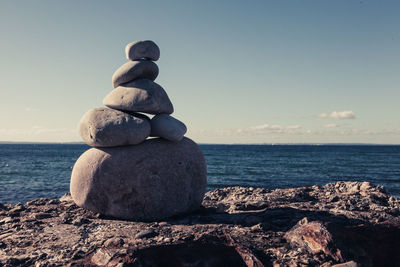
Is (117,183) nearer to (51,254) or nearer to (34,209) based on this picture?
(51,254)

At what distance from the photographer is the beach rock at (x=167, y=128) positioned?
7.38 metres

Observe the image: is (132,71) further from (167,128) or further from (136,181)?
(136,181)

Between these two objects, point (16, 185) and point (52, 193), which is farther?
point (16, 185)

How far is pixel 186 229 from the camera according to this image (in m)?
6.08

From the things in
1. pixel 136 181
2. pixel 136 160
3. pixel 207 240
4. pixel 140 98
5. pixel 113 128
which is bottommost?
pixel 207 240

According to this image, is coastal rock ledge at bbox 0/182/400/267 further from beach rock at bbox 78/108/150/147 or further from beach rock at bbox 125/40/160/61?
beach rock at bbox 125/40/160/61

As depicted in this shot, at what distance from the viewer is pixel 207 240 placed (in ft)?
17.0

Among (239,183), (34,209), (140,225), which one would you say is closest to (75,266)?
(140,225)

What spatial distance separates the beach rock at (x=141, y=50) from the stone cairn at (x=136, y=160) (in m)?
0.28

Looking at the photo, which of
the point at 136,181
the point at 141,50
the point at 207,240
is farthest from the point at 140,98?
the point at 207,240

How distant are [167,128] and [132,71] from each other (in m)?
1.71

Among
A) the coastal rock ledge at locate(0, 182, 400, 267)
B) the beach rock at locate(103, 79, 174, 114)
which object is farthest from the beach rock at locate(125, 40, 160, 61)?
the coastal rock ledge at locate(0, 182, 400, 267)

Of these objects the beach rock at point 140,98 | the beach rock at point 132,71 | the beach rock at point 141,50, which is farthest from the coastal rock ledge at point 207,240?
the beach rock at point 141,50

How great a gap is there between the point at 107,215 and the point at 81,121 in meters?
2.29
